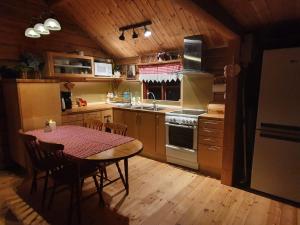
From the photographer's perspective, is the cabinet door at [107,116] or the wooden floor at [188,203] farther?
the cabinet door at [107,116]

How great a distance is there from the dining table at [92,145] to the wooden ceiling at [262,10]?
1.80 meters

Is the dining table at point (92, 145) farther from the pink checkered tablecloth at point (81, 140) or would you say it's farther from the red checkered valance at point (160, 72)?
the red checkered valance at point (160, 72)

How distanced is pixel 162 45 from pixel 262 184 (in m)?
2.84

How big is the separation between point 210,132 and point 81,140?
1.78m

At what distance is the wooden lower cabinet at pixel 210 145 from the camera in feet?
9.54

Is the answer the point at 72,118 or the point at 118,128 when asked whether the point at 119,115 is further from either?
the point at 118,128

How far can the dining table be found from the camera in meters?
1.81

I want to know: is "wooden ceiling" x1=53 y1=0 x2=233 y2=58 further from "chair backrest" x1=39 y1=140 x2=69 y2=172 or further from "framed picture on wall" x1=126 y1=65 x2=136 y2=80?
"chair backrest" x1=39 y1=140 x2=69 y2=172

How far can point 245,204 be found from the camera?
2391 mm

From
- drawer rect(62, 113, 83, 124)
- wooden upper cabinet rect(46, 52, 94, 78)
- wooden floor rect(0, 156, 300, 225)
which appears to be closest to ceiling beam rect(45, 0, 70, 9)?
wooden upper cabinet rect(46, 52, 94, 78)

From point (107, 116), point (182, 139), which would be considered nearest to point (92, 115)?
point (107, 116)

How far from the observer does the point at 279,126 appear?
235 centimetres

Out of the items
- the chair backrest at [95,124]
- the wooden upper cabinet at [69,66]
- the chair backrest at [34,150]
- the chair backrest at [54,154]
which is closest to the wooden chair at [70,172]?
the chair backrest at [54,154]

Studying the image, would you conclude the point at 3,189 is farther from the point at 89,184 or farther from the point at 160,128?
the point at 160,128
